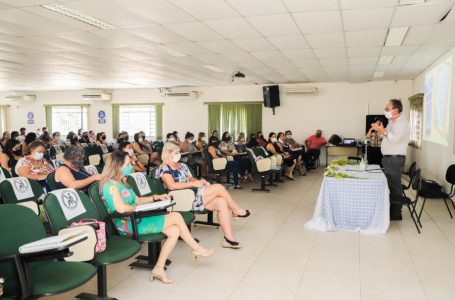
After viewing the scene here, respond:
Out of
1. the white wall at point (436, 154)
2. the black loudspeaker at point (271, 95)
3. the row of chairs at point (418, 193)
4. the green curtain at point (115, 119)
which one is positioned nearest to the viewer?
the row of chairs at point (418, 193)

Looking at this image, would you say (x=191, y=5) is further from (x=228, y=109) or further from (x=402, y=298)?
(x=228, y=109)

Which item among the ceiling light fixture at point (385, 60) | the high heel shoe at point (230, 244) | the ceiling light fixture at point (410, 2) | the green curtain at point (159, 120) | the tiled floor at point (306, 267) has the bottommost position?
the tiled floor at point (306, 267)

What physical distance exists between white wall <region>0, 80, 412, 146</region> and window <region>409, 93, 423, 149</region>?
34.4 inches

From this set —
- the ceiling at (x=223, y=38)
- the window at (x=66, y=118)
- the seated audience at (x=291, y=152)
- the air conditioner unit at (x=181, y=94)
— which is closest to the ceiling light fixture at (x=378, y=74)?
the ceiling at (x=223, y=38)

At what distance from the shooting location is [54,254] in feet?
7.02

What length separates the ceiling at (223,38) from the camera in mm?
4465

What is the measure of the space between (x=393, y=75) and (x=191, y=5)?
7.84 metres

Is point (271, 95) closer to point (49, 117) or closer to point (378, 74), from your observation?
point (378, 74)

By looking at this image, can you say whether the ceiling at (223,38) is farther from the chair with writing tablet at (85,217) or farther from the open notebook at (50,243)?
Result: the open notebook at (50,243)

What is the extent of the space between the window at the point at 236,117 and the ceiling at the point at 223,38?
2.91 meters

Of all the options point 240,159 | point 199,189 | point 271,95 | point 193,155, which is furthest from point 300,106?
point 199,189

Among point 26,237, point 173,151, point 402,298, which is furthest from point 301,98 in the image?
point 26,237

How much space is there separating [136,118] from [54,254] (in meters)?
13.0

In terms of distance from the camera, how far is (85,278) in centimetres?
227
